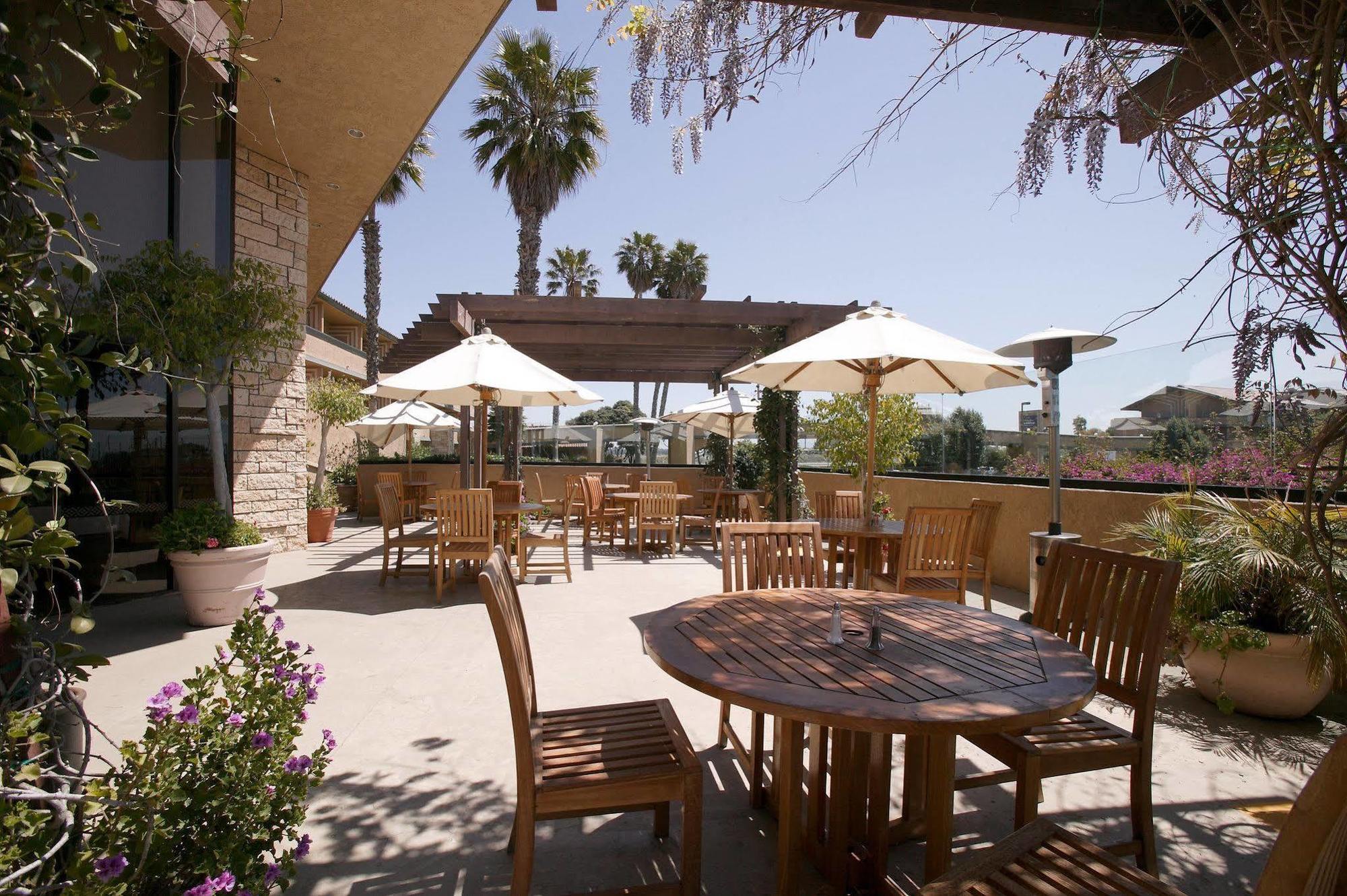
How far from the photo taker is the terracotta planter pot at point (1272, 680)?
3.14 meters

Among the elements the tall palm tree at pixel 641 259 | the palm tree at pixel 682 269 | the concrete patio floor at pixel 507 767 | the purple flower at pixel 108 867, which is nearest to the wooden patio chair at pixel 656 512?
Answer: the concrete patio floor at pixel 507 767

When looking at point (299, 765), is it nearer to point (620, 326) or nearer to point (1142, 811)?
point (1142, 811)

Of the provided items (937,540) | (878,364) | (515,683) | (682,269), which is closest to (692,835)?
(515,683)

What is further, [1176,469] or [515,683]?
[1176,469]

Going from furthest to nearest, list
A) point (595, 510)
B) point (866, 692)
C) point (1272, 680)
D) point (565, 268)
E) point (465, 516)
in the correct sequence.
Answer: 1. point (565, 268)
2. point (595, 510)
3. point (465, 516)
4. point (1272, 680)
5. point (866, 692)

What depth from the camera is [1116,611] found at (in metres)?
2.20

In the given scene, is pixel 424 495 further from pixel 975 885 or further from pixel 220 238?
pixel 975 885

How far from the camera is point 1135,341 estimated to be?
5738 mm

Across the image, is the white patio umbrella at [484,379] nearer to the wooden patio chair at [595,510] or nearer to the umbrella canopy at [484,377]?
the umbrella canopy at [484,377]

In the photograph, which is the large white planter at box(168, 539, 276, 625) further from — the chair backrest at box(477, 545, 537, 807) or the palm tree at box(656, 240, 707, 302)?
the palm tree at box(656, 240, 707, 302)

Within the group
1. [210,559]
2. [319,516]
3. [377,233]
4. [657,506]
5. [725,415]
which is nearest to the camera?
[210,559]

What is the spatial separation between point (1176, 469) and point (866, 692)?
4989 millimetres

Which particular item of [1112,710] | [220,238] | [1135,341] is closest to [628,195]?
[220,238]

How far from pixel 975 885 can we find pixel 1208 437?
194 inches
